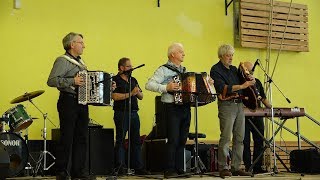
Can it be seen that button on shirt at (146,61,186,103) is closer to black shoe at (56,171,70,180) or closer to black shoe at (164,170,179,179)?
black shoe at (164,170,179,179)

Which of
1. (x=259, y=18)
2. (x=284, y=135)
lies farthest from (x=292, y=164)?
(x=259, y=18)

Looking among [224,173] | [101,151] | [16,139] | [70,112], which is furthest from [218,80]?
[16,139]

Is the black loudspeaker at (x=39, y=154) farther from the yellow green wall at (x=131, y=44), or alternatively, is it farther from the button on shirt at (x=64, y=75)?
the button on shirt at (x=64, y=75)

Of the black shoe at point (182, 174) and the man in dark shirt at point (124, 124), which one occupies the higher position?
the man in dark shirt at point (124, 124)

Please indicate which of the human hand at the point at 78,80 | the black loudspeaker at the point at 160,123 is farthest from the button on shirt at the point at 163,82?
the black loudspeaker at the point at 160,123

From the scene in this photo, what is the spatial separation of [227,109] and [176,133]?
686 millimetres

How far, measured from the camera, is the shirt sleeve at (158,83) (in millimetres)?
5852

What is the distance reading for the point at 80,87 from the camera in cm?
536

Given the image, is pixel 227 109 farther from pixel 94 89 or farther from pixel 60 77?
pixel 60 77

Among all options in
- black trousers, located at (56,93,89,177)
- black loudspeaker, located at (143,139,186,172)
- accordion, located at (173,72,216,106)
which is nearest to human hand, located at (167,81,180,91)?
accordion, located at (173,72,216,106)

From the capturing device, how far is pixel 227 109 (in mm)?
6141

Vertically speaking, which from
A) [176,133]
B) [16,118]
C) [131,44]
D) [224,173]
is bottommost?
[224,173]

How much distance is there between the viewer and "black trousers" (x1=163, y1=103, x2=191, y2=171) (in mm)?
5914

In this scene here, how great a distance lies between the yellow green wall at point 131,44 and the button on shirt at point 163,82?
262 centimetres
